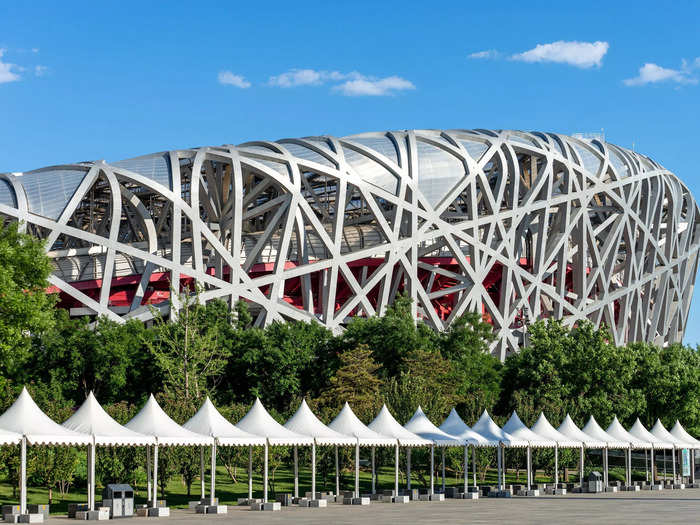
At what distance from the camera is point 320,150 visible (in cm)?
7162

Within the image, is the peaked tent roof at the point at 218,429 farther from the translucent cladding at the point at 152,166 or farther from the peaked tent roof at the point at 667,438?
the translucent cladding at the point at 152,166

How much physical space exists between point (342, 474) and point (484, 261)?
28.1 metres

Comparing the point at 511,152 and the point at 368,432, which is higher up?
the point at 511,152

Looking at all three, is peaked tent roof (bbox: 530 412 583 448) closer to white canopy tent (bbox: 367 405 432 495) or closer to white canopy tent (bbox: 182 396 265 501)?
white canopy tent (bbox: 367 405 432 495)

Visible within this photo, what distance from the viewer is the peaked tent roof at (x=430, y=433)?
4078 centimetres

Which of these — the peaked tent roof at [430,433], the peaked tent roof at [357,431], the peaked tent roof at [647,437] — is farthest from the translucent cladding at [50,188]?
the peaked tent roof at [647,437]

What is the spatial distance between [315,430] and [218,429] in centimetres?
423

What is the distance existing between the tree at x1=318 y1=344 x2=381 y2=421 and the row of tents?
8.03m

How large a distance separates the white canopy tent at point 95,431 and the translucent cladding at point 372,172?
41.9m

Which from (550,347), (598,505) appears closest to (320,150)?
(550,347)

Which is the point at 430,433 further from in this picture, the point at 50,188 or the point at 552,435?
the point at 50,188

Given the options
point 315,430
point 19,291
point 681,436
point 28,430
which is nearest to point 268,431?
point 315,430

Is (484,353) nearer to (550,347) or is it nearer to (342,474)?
(550,347)

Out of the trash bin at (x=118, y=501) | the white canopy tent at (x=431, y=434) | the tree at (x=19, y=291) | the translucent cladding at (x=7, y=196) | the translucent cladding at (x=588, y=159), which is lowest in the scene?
the trash bin at (x=118, y=501)
